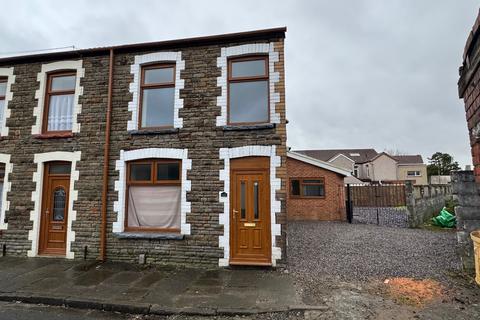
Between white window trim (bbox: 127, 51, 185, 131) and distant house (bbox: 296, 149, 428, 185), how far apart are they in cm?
3459

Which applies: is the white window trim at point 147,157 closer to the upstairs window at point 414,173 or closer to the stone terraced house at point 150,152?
the stone terraced house at point 150,152

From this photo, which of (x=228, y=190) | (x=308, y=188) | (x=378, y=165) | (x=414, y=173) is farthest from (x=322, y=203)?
(x=414, y=173)

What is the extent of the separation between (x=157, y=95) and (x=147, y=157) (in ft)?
5.98

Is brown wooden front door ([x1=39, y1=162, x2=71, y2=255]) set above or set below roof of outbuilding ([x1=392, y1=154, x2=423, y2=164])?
below

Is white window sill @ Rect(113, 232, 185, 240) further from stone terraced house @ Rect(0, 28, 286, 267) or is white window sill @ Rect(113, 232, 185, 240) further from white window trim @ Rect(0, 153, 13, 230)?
white window trim @ Rect(0, 153, 13, 230)

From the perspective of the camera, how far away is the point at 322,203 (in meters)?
16.4

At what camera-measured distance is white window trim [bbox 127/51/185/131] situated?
7770 mm

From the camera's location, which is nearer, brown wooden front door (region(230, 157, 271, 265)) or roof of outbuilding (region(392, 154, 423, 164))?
brown wooden front door (region(230, 157, 271, 265))

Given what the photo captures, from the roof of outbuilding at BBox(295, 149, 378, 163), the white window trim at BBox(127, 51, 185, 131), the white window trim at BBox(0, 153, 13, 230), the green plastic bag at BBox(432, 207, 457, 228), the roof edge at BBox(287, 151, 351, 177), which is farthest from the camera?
the roof of outbuilding at BBox(295, 149, 378, 163)

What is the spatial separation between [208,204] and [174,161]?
4.86ft

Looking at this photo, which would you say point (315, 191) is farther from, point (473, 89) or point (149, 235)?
point (473, 89)

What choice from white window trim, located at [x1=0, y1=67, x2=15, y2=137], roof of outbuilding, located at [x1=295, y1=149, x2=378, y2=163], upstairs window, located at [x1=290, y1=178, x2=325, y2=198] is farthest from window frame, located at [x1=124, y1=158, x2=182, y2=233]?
roof of outbuilding, located at [x1=295, y1=149, x2=378, y2=163]

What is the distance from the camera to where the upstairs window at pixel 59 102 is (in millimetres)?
8506

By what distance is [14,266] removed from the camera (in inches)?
282
